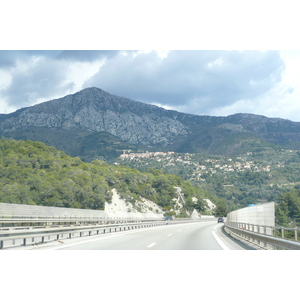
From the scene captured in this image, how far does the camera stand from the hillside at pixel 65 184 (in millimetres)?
96688

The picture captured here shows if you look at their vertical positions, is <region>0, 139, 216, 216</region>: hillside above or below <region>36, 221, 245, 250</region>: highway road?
above

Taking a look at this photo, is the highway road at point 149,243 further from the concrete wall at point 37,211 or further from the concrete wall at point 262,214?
the concrete wall at point 37,211

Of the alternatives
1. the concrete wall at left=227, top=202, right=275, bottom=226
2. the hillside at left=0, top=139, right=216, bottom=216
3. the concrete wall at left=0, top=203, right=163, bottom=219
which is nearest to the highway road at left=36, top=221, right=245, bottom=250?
the concrete wall at left=227, top=202, right=275, bottom=226

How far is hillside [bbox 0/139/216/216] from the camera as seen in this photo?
96.7 meters

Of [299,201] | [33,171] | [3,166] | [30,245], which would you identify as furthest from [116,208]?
[30,245]

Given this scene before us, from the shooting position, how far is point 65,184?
102500 millimetres

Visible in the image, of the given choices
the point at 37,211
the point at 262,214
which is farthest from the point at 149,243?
the point at 37,211

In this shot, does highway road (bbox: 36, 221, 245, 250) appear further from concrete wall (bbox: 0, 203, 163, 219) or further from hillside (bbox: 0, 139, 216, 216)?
hillside (bbox: 0, 139, 216, 216)

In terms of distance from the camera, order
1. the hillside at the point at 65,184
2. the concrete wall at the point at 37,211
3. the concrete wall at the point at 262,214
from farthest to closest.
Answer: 1. the hillside at the point at 65,184
2. the concrete wall at the point at 37,211
3. the concrete wall at the point at 262,214

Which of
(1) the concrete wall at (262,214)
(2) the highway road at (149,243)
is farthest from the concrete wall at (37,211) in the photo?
(1) the concrete wall at (262,214)

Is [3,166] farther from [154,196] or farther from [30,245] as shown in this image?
[30,245]
